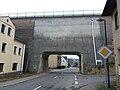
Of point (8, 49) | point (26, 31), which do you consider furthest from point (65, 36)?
point (8, 49)

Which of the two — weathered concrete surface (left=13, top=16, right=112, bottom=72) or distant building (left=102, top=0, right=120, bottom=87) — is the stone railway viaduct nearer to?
weathered concrete surface (left=13, top=16, right=112, bottom=72)

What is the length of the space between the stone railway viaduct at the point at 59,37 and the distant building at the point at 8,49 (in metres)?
4.34

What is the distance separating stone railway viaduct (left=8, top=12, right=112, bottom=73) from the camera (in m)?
31.2

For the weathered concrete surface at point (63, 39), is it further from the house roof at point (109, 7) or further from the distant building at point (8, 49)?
the house roof at point (109, 7)

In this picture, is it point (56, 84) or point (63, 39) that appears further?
point (63, 39)

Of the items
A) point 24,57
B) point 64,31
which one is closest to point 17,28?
point 24,57

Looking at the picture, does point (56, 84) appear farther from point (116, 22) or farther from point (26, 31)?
point (26, 31)

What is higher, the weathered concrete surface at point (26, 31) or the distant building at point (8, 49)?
the weathered concrete surface at point (26, 31)

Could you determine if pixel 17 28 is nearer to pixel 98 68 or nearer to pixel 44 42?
pixel 44 42

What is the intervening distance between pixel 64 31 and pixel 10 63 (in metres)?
13.8

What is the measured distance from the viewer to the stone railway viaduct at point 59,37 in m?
31.2

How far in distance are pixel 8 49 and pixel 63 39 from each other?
40.2 ft

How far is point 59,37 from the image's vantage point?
3275 cm

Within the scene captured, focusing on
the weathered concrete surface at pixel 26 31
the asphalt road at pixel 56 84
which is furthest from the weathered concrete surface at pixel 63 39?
the asphalt road at pixel 56 84
